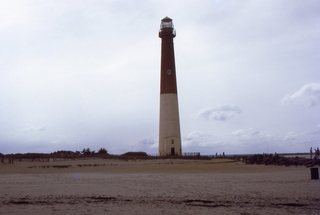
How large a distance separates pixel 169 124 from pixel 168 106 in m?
1.79

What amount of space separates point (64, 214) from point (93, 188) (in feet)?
25.4

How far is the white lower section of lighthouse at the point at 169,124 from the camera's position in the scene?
4847 cm

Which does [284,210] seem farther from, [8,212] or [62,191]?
[62,191]

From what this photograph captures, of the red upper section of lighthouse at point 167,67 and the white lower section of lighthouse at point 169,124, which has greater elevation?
the red upper section of lighthouse at point 167,67

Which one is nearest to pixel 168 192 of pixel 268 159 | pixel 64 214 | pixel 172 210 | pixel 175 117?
pixel 172 210

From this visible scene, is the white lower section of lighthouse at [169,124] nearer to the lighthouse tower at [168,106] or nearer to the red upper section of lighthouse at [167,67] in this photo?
the lighthouse tower at [168,106]

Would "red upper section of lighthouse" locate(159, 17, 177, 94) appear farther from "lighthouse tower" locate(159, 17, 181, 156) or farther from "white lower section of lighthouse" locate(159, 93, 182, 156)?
"white lower section of lighthouse" locate(159, 93, 182, 156)

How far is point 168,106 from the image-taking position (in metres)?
48.5

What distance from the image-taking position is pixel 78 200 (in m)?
15.1

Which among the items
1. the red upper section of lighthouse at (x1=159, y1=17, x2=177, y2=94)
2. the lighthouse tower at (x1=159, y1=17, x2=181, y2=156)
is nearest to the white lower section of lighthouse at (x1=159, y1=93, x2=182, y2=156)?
the lighthouse tower at (x1=159, y1=17, x2=181, y2=156)

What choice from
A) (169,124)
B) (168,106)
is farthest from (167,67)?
(169,124)

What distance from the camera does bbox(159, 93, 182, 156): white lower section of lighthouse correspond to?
48.5 m

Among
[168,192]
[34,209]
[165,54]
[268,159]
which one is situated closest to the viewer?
[34,209]

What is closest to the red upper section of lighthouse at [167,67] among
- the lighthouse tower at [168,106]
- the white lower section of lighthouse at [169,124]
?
the lighthouse tower at [168,106]
